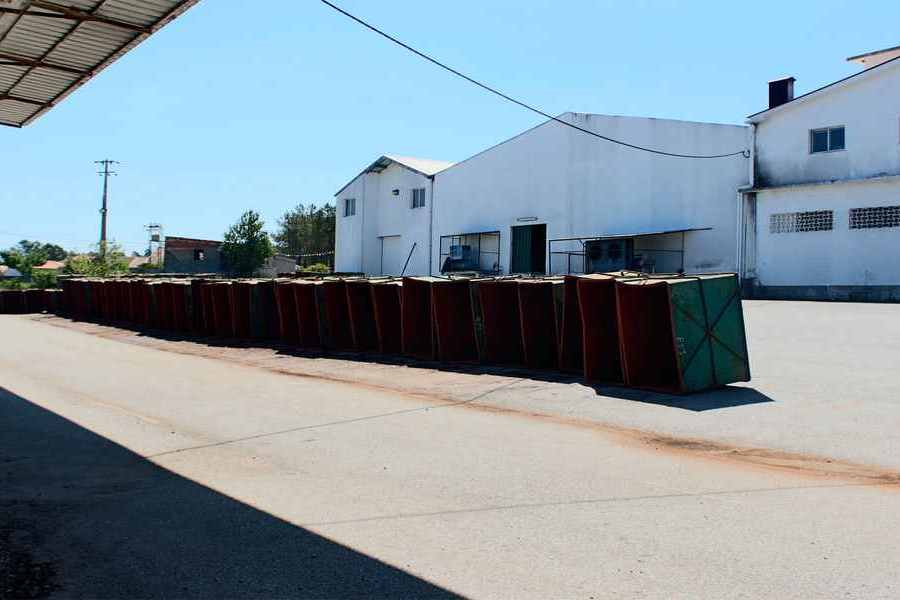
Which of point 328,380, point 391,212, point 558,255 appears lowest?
point 328,380

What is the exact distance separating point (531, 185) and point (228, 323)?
1953 centimetres

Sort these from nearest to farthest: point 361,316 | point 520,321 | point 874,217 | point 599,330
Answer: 1. point 599,330
2. point 520,321
3. point 361,316
4. point 874,217

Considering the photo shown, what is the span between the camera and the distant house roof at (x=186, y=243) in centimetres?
6654

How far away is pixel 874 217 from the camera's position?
2456 cm

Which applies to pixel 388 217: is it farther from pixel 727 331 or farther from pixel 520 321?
pixel 727 331

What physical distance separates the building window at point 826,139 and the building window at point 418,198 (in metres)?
23.0

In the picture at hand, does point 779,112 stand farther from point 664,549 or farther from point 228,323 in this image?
Result: point 664,549

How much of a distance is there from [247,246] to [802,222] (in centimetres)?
5042

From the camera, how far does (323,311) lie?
18672mm

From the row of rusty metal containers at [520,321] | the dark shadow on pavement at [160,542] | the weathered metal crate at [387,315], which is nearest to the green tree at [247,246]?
the row of rusty metal containers at [520,321]

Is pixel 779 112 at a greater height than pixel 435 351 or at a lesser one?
greater

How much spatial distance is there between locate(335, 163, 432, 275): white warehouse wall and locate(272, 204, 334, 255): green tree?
35901 millimetres

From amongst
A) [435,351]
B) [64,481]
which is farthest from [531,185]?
[64,481]

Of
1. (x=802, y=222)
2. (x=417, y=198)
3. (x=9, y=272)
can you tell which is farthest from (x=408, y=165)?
(x=9, y=272)
